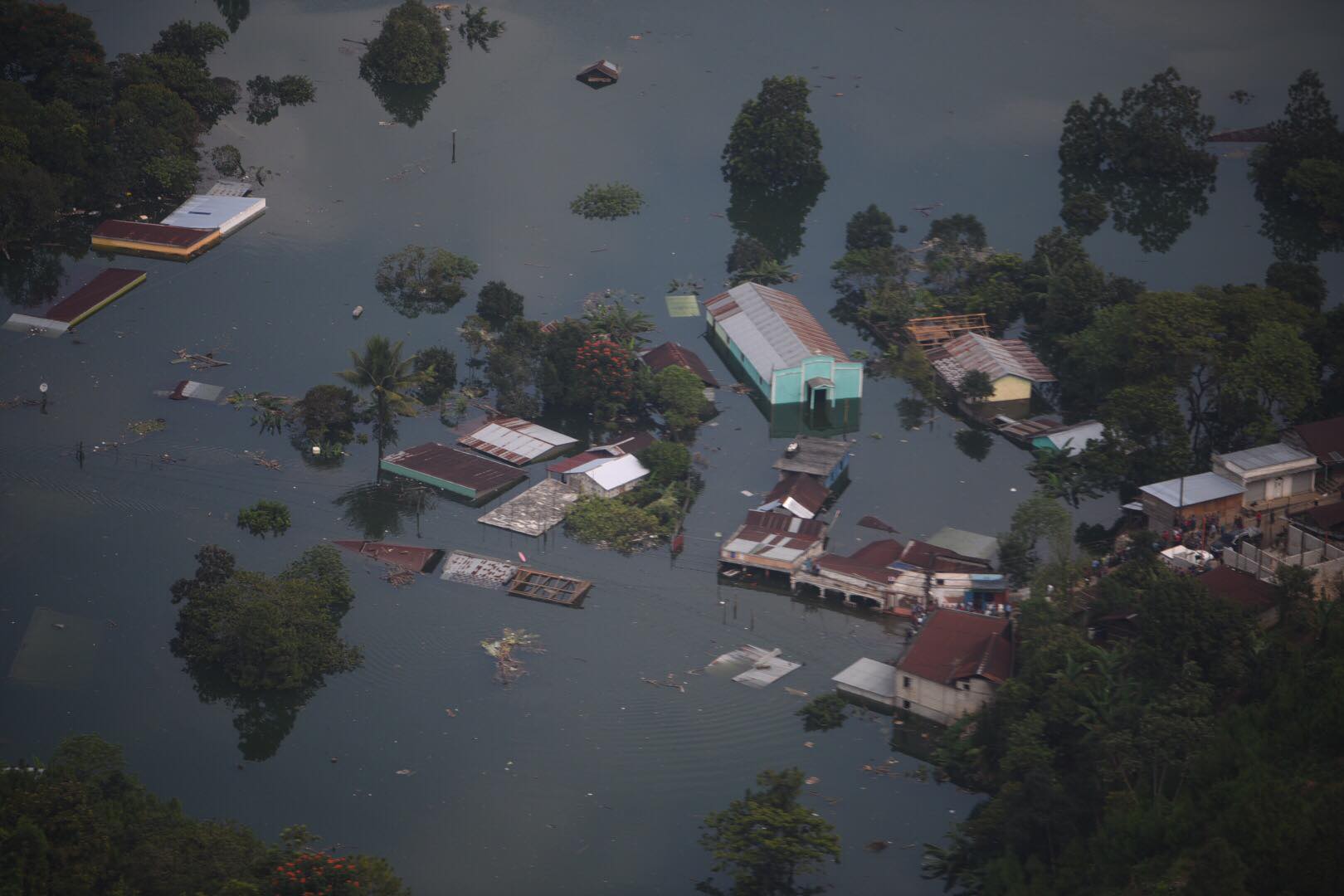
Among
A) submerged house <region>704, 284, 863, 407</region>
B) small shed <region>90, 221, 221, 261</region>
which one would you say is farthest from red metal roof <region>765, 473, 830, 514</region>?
small shed <region>90, 221, 221, 261</region>

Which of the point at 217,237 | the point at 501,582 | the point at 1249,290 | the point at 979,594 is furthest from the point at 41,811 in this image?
the point at 1249,290

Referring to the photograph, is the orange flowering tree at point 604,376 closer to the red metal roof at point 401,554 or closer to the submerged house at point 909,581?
the red metal roof at point 401,554

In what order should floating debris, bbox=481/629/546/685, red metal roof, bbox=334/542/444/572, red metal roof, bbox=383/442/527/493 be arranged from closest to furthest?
1. floating debris, bbox=481/629/546/685
2. red metal roof, bbox=334/542/444/572
3. red metal roof, bbox=383/442/527/493

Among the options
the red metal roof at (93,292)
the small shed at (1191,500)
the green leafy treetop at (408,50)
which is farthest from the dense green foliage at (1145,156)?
the red metal roof at (93,292)

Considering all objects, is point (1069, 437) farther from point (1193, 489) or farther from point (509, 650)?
point (509, 650)

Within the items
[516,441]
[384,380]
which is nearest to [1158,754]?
[516,441]

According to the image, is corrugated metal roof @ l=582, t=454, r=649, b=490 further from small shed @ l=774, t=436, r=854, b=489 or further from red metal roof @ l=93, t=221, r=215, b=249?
red metal roof @ l=93, t=221, r=215, b=249
